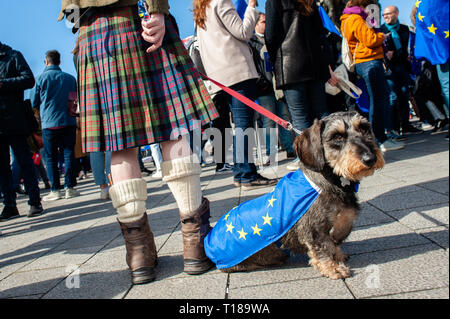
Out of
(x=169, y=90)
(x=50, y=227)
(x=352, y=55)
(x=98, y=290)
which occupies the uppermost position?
(x=352, y=55)

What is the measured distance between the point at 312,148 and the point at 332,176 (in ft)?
0.67

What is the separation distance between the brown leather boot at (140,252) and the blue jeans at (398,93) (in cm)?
649

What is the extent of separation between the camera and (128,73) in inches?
90.4

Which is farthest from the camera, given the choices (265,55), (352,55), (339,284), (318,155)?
(265,55)

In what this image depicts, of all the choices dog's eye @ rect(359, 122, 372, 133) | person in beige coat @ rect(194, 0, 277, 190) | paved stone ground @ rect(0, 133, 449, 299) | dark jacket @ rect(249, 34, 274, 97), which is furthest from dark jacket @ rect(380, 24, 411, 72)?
dog's eye @ rect(359, 122, 372, 133)

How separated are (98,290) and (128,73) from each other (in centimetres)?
140

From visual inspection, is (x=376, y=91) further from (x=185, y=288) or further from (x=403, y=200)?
(x=185, y=288)

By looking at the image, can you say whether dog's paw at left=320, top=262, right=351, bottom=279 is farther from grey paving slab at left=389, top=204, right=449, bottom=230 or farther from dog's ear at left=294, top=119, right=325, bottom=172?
grey paving slab at left=389, top=204, right=449, bottom=230

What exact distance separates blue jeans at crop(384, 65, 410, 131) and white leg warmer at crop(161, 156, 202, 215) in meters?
6.23

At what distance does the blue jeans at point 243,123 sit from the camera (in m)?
4.55

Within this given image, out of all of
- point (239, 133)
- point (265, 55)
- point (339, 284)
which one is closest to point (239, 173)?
point (239, 133)

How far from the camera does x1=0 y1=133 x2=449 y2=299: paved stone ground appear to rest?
1.63 meters

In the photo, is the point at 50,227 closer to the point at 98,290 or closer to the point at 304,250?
the point at 98,290

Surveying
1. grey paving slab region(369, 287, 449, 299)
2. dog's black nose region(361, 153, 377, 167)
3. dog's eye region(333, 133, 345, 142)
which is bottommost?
grey paving slab region(369, 287, 449, 299)
